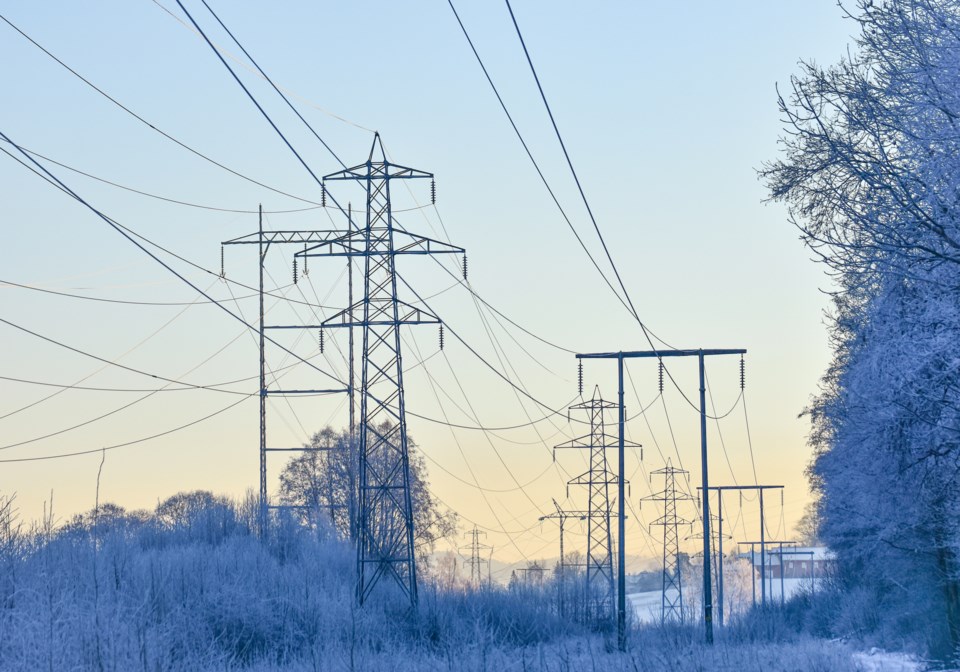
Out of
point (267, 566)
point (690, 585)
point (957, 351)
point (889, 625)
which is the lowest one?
point (690, 585)

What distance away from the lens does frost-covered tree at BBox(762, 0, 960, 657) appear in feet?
40.2

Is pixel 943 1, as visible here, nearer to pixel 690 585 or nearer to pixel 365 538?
pixel 365 538

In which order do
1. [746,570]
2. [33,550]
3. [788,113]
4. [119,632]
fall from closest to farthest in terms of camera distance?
[788,113], [119,632], [33,550], [746,570]

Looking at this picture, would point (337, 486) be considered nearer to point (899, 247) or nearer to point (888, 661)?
point (888, 661)

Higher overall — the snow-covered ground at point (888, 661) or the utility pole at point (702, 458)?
the utility pole at point (702, 458)

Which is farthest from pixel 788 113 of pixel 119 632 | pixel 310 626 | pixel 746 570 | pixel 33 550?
pixel 746 570

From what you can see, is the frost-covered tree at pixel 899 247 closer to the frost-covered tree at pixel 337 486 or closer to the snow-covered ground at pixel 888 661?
the snow-covered ground at pixel 888 661

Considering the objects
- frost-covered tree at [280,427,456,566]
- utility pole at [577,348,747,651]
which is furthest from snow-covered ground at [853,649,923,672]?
frost-covered tree at [280,427,456,566]

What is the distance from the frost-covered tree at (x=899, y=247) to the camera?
482 inches

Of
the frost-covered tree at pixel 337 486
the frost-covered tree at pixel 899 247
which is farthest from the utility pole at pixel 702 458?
the frost-covered tree at pixel 337 486

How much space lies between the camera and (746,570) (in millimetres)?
183625

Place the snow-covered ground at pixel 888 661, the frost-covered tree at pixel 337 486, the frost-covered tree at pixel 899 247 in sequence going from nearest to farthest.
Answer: the frost-covered tree at pixel 899 247 → the snow-covered ground at pixel 888 661 → the frost-covered tree at pixel 337 486

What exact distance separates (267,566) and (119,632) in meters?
16.0

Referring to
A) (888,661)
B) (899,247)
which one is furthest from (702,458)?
(899,247)
